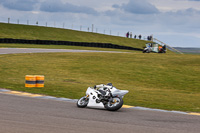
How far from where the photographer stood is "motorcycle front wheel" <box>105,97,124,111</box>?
1134 centimetres

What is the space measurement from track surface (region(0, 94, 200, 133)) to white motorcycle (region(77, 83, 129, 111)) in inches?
10.0

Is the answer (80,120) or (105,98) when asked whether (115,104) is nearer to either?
(105,98)

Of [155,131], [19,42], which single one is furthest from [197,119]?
[19,42]

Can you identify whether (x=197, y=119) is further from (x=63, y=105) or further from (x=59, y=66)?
(x=59, y=66)

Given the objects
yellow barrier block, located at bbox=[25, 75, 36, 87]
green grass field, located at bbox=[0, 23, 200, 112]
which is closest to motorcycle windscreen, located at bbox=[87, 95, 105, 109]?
green grass field, located at bbox=[0, 23, 200, 112]

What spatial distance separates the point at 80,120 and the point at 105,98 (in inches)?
97.1

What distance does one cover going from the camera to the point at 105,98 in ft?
38.4

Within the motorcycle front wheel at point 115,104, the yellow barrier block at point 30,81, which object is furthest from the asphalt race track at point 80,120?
the yellow barrier block at point 30,81

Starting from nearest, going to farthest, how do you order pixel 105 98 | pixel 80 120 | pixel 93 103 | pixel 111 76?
pixel 80 120 → pixel 105 98 → pixel 93 103 → pixel 111 76

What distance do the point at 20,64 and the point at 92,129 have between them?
20.4 m

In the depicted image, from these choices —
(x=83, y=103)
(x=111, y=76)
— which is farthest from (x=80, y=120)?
(x=111, y=76)

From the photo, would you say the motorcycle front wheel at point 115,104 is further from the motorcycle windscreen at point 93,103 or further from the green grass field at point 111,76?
the green grass field at point 111,76

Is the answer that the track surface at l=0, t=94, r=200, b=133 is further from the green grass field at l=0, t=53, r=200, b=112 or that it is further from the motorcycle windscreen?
the green grass field at l=0, t=53, r=200, b=112

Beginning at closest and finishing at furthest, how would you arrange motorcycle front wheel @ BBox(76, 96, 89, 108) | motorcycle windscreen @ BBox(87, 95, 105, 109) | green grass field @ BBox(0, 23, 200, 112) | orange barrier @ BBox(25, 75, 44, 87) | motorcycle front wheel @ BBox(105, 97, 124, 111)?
motorcycle front wheel @ BBox(105, 97, 124, 111)
motorcycle windscreen @ BBox(87, 95, 105, 109)
motorcycle front wheel @ BBox(76, 96, 89, 108)
green grass field @ BBox(0, 23, 200, 112)
orange barrier @ BBox(25, 75, 44, 87)
